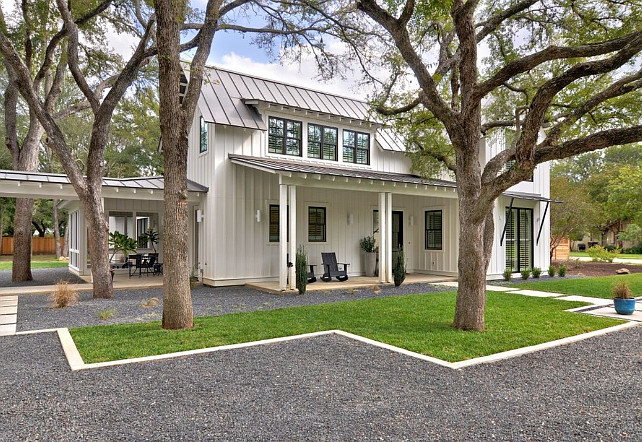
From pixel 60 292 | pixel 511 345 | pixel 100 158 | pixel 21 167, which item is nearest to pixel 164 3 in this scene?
pixel 100 158

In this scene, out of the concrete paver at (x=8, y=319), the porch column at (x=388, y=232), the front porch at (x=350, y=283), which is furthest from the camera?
the porch column at (x=388, y=232)

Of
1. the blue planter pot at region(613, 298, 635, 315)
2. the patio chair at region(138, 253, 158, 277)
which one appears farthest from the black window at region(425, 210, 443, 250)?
the patio chair at region(138, 253, 158, 277)

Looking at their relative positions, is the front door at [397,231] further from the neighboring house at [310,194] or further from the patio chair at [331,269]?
the patio chair at [331,269]

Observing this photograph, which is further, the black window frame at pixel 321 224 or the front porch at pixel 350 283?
the black window frame at pixel 321 224

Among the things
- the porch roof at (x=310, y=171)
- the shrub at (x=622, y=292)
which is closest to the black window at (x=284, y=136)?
the porch roof at (x=310, y=171)

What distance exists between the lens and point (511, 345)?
5.40m

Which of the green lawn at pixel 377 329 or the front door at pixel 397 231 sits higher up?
the front door at pixel 397 231

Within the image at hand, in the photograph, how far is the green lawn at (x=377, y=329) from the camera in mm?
5266

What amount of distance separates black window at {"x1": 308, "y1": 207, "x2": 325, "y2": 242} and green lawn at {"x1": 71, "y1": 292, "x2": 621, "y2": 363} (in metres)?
4.47

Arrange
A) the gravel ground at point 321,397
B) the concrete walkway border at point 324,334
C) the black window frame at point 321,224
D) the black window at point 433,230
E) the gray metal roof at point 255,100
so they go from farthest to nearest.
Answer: the black window at point 433,230, the black window frame at point 321,224, the gray metal roof at point 255,100, the concrete walkway border at point 324,334, the gravel ground at point 321,397

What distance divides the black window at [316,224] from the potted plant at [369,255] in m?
1.46

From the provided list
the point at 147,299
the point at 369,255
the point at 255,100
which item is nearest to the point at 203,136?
the point at 255,100

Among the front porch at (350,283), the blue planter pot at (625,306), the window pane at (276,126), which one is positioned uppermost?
Result: the window pane at (276,126)

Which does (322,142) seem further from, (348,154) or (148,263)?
(148,263)
